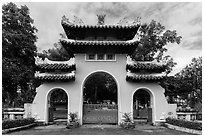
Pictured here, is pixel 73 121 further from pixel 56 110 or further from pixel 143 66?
pixel 56 110

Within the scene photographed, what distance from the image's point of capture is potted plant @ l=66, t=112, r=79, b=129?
10974 millimetres

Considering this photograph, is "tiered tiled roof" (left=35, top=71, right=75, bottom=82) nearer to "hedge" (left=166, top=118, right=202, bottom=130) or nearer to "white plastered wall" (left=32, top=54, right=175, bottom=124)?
"white plastered wall" (left=32, top=54, right=175, bottom=124)

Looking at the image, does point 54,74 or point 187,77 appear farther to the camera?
point 187,77

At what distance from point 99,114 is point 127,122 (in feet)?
6.39

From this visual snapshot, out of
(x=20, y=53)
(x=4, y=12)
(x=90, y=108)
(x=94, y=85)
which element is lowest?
(x=90, y=108)

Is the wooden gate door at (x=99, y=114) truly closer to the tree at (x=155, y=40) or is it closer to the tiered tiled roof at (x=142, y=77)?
the tiered tiled roof at (x=142, y=77)

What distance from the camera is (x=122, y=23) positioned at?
12617mm

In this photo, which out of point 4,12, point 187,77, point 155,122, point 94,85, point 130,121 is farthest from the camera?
point 94,85

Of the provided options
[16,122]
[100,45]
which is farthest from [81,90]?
[16,122]

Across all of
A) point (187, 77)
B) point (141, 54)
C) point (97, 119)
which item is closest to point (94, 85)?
point (141, 54)

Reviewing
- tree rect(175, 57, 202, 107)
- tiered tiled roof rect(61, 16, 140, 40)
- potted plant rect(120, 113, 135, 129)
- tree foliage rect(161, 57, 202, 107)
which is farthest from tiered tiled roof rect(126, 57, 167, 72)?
tree rect(175, 57, 202, 107)

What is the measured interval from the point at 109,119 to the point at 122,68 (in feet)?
10.4

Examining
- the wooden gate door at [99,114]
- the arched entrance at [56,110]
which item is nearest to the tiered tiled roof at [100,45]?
the arched entrance at [56,110]

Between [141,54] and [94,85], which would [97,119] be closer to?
[141,54]
